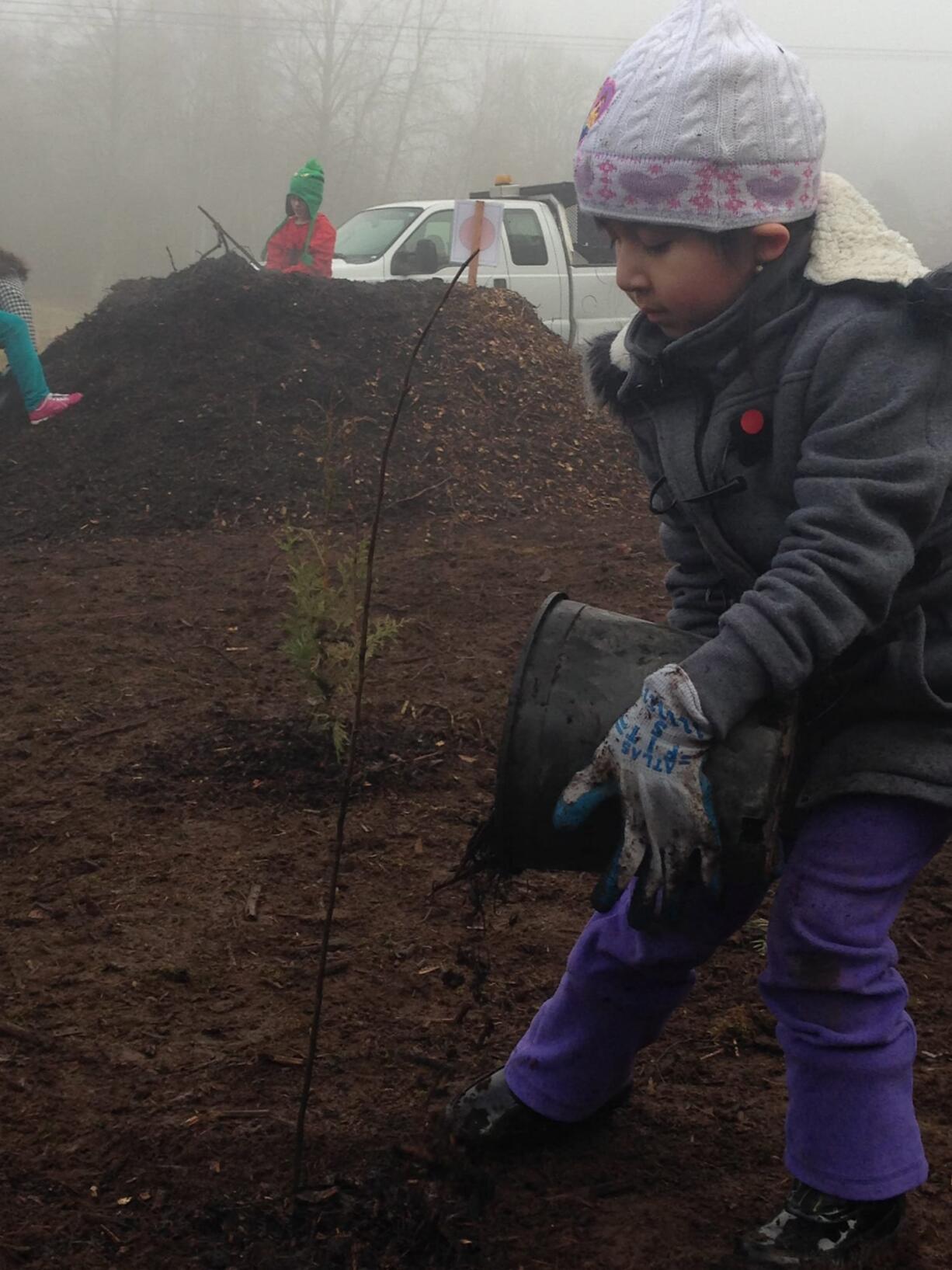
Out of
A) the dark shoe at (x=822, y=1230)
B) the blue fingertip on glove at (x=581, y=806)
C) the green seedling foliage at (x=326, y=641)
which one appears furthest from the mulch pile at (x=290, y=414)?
the dark shoe at (x=822, y=1230)

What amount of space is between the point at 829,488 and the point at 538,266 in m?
11.3

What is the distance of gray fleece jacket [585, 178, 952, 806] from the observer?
1458 mm

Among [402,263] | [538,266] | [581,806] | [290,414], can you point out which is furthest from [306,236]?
[581,806]

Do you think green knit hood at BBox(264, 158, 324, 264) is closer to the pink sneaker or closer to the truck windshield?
the truck windshield

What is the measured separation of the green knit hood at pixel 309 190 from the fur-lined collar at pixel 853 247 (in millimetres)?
8738

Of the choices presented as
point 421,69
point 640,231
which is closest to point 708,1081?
point 640,231

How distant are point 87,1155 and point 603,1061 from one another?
0.79 metres

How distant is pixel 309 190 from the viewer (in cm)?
1000

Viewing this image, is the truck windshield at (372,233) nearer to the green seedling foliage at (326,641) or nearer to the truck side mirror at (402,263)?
the truck side mirror at (402,263)

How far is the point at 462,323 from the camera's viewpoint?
9281 millimetres

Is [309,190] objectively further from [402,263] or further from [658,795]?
[658,795]

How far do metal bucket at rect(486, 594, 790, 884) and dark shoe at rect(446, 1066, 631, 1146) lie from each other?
48cm

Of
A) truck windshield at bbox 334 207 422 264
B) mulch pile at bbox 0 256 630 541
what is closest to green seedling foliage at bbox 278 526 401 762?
mulch pile at bbox 0 256 630 541

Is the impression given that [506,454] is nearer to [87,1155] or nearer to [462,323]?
[462,323]
